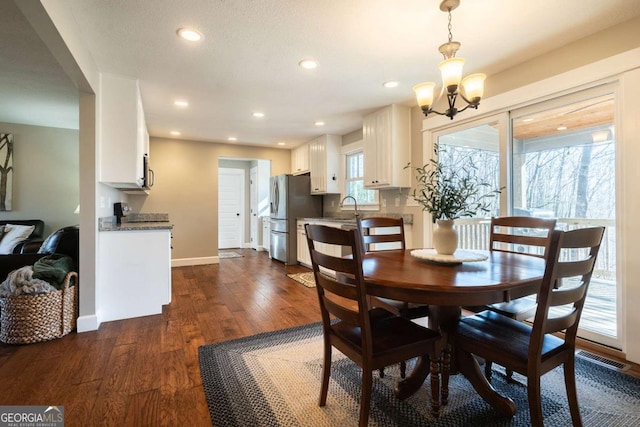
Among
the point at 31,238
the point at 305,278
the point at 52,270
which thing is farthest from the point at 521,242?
the point at 31,238

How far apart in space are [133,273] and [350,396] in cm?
235

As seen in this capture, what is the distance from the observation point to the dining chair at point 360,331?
1.28m

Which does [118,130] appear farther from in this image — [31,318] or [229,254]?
[229,254]

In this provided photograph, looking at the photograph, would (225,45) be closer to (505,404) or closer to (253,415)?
(253,415)

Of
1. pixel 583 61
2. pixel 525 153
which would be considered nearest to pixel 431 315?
pixel 525 153

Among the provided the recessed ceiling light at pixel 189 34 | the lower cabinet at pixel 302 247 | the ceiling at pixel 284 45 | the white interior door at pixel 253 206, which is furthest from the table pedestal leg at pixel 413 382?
the white interior door at pixel 253 206

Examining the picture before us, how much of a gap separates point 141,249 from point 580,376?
11.6ft

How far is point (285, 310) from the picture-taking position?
3080mm

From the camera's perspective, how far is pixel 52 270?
244 cm

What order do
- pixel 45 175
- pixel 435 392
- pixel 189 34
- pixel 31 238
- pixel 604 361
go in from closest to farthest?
pixel 435 392 → pixel 604 361 → pixel 189 34 → pixel 31 238 → pixel 45 175

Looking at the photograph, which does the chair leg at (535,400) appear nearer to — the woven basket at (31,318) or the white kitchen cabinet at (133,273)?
the white kitchen cabinet at (133,273)

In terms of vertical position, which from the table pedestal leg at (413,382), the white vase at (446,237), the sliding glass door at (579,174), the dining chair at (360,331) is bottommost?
the table pedestal leg at (413,382)

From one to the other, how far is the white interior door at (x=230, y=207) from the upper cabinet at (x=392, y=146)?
474 centimetres

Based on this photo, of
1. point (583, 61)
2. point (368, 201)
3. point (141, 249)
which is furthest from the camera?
point (368, 201)
